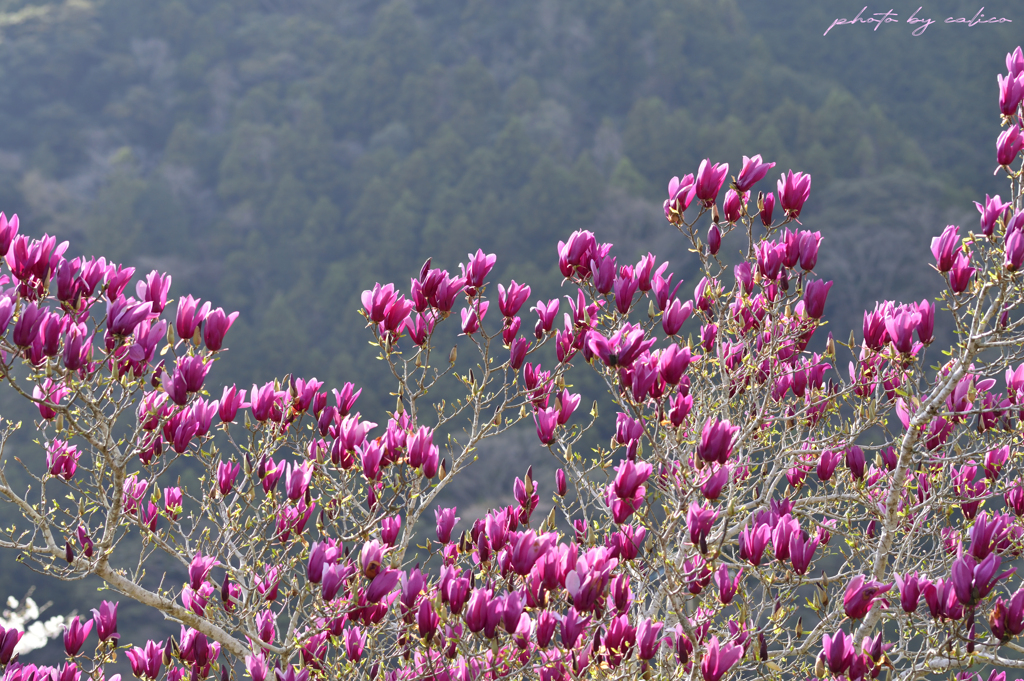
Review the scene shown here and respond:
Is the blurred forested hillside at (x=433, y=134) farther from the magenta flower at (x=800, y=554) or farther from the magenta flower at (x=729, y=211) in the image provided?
the magenta flower at (x=800, y=554)

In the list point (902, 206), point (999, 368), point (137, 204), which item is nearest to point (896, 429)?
point (902, 206)

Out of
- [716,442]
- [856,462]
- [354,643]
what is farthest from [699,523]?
[354,643]

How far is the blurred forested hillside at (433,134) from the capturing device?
24.8m

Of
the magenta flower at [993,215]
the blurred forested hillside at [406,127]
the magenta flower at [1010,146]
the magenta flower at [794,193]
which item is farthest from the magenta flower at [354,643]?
the blurred forested hillside at [406,127]

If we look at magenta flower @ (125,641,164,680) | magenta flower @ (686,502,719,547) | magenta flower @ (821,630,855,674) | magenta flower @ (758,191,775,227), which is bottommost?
magenta flower @ (821,630,855,674)

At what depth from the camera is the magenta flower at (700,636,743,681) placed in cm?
202

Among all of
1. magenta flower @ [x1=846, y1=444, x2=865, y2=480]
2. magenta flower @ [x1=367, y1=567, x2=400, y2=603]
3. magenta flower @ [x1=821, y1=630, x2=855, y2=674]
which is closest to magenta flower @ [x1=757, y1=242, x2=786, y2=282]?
magenta flower @ [x1=846, y1=444, x2=865, y2=480]

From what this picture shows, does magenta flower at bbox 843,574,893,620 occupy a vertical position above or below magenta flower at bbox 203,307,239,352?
below

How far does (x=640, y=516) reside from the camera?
229 centimetres

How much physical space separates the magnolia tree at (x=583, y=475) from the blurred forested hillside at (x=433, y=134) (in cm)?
1929

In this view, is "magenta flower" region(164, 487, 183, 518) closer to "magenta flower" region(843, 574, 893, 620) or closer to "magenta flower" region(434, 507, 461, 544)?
"magenta flower" region(434, 507, 461, 544)

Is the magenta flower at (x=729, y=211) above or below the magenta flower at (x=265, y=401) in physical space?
above

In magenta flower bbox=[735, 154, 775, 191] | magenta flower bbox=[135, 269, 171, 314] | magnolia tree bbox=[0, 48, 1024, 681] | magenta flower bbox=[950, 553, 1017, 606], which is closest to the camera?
magenta flower bbox=[950, 553, 1017, 606]

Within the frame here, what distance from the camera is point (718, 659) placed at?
2.03m
